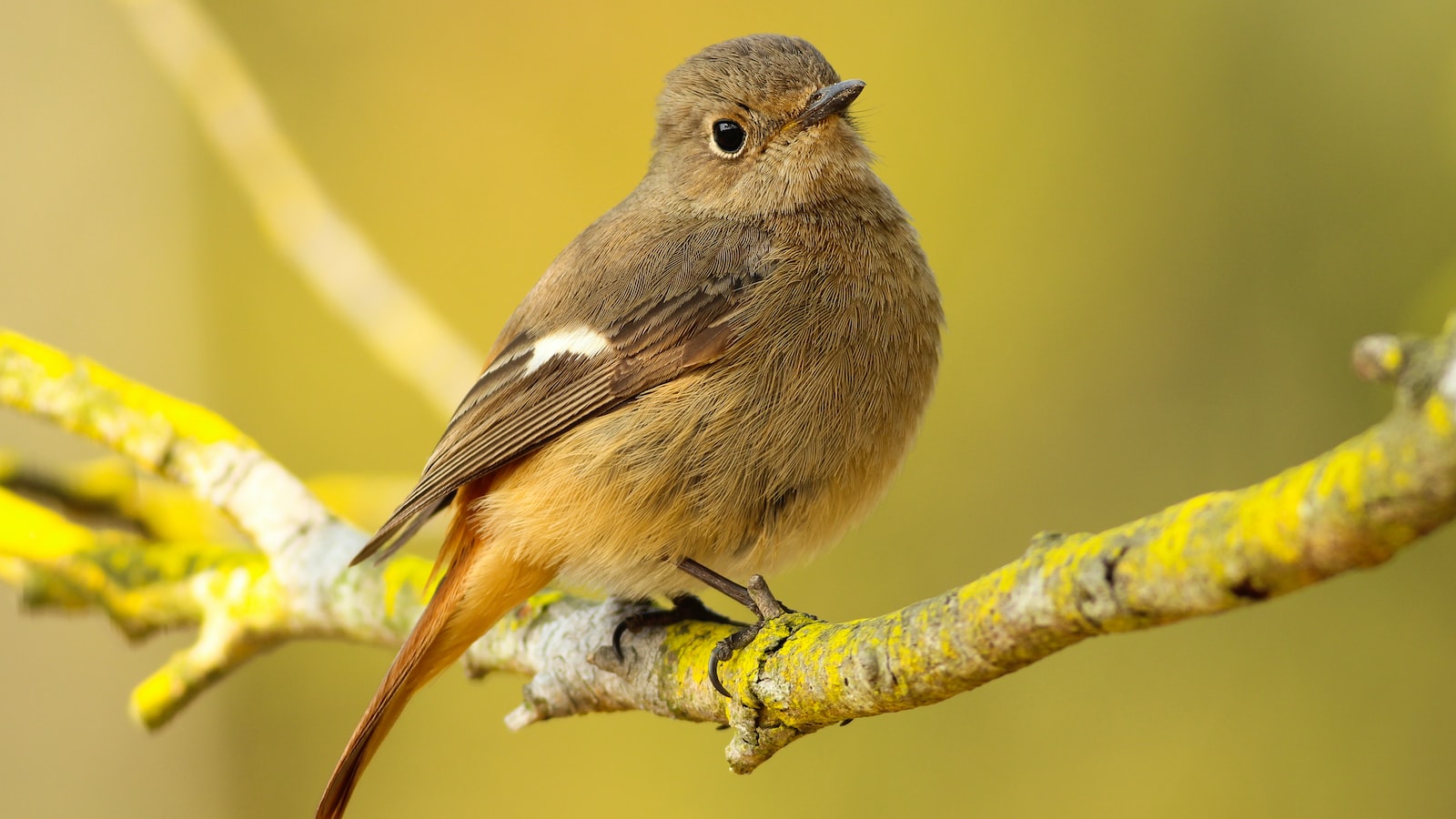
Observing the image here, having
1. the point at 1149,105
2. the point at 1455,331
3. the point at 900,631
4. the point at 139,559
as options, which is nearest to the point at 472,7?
the point at 1149,105

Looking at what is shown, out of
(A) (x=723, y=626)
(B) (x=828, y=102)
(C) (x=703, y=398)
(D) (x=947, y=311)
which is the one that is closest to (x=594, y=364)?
(C) (x=703, y=398)

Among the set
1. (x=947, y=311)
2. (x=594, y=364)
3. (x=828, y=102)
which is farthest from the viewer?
(x=947, y=311)

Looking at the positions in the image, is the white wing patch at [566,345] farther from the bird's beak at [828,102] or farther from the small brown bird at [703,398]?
the bird's beak at [828,102]

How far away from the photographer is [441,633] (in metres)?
2.97

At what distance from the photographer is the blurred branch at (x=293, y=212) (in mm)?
4457

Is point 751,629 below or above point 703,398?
below

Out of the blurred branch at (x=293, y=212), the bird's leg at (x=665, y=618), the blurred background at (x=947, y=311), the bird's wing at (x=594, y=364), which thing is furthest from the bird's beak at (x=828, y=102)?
the blurred background at (x=947, y=311)

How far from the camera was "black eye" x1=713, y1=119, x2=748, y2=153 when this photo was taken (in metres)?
3.49

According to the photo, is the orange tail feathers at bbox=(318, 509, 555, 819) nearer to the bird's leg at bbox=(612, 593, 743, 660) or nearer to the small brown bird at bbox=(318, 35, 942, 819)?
the small brown bird at bbox=(318, 35, 942, 819)

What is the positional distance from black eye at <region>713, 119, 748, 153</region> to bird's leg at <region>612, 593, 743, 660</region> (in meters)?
1.25

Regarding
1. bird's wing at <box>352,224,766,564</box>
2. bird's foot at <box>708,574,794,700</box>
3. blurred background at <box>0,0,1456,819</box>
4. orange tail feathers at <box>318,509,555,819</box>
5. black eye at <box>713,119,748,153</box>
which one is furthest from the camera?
blurred background at <box>0,0,1456,819</box>

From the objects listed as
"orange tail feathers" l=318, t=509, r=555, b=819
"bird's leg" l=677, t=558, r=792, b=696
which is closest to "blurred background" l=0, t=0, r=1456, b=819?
"orange tail feathers" l=318, t=509, r=555, b=819

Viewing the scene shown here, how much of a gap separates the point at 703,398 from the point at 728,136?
898 millimetres

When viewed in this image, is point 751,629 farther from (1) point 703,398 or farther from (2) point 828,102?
(2) point 828,102
